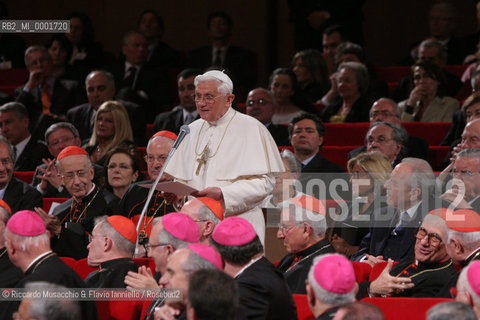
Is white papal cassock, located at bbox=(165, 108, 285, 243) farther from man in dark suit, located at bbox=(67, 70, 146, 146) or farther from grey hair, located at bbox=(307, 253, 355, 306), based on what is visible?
man in dark suit, located at bbox=(67, 70, 146, 146)

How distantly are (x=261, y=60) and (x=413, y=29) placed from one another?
178 centimetres

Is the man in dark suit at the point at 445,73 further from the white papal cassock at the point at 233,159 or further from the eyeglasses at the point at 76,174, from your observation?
the white papal cassock at the point at 233,159

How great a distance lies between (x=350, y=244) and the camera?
17.9ft

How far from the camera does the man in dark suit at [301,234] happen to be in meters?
4.27

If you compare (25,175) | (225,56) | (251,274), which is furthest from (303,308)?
(225,56)

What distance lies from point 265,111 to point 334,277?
3.98 m

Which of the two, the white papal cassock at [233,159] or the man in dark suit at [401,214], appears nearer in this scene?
the white papal cassock at [233,159]

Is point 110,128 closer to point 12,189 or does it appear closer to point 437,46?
point 12,189

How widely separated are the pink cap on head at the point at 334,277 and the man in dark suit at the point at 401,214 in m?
1.65

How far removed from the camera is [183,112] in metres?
7.33

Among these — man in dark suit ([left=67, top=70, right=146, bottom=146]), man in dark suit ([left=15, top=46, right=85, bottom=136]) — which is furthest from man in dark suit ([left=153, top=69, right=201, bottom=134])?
man in dark suit ([left=15, top=46, right=85, bottom=136])

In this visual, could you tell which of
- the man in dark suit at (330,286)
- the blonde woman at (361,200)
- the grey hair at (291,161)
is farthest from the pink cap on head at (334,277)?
the grey hair at (291,161)

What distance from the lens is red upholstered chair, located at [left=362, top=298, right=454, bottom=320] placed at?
3.42 m

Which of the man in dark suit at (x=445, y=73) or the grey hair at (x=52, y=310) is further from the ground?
the man in dark suit at (x=445, y=73)
